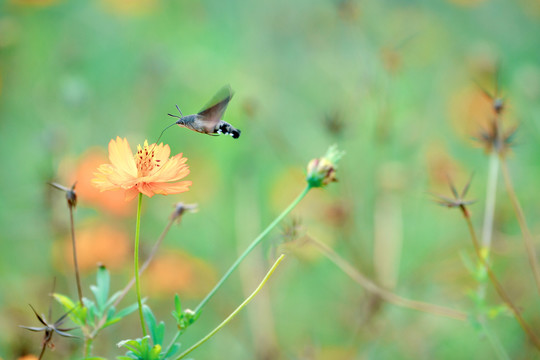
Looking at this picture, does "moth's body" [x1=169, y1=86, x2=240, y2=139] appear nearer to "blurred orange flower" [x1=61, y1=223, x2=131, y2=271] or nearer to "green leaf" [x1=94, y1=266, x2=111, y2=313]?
"green leaf" [x1=94, y1=266, x2=111, y2=313]

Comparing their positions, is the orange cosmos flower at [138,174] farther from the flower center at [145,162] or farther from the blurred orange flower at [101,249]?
the blurred orange flower at [101,249]

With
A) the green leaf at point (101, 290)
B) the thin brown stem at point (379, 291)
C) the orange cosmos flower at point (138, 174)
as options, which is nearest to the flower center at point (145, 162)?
the orange cosmos flower at point (138, 174)

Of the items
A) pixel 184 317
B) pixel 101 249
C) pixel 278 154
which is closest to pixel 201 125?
pixel 184 317

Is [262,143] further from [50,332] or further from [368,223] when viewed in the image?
[50,332]

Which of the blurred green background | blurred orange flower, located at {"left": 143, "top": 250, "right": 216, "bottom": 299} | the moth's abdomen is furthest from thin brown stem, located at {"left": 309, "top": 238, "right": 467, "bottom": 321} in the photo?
blurred orange flower, located at {"left": 143, "top": 250, "right": 216, "bottom": 299}

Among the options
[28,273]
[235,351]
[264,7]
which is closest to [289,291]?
[235,351]

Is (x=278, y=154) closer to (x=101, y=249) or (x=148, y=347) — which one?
(x=101, y=249)

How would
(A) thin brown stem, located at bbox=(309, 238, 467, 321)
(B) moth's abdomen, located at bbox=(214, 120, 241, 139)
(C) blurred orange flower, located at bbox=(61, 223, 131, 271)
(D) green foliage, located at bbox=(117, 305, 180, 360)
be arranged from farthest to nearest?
(C) blurred orange flower, located at bbox=(61, 223, 131, 271)
(A) thin brown stem, located at bbox=(309, 238, 467, 321)
(B) moth's abdomen, located at bbox=(214, 120, 241, 139)
(D) green foliage, located at bbox=(117, 305, 180, 360)
